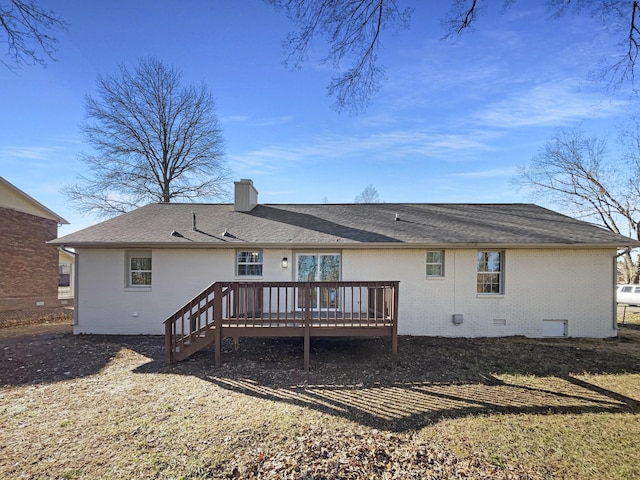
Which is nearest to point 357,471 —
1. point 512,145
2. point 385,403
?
point 385,403

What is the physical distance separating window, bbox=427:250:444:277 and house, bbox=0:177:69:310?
1778 cm

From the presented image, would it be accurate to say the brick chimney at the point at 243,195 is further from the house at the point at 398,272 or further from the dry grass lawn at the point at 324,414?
the dry grass lawn at the point at 324,414

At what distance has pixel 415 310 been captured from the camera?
9516 millimetres

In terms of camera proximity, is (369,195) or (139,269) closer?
(139,269)

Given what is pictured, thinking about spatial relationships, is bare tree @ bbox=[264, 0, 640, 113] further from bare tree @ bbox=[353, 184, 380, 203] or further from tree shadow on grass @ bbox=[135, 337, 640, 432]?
bare tree @ bbox=[353, 184, 380, 203]

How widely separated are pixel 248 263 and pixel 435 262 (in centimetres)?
581

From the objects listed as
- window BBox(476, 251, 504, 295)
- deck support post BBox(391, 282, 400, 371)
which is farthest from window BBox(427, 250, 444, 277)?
deck support post BBox(391, 282, 400, 371)

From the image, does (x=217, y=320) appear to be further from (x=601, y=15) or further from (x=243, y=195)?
(x=601, y=15)

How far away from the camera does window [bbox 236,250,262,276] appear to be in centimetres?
980

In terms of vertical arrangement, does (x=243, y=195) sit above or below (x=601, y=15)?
below

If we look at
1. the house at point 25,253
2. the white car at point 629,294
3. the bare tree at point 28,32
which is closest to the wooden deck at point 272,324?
the bare tree at point 28,32

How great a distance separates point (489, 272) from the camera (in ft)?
31.9

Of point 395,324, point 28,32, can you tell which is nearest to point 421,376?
→ point 395,324

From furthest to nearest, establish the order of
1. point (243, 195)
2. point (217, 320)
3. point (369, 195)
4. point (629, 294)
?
point (369, 195)
point (629, 294)
point (243, 195)
point (217, 320)
